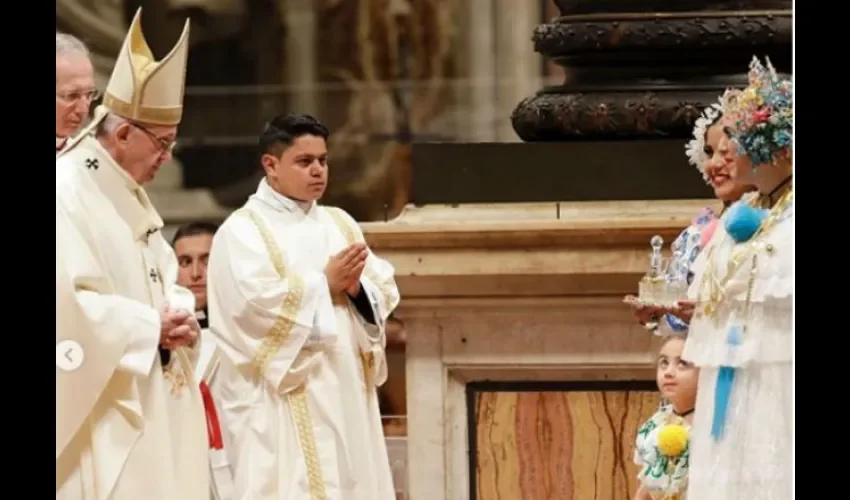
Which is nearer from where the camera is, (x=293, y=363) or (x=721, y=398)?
(x=721, y=398)

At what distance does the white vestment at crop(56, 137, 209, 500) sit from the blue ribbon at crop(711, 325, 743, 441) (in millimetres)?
1385

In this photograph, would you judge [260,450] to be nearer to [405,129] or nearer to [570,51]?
[570,51]

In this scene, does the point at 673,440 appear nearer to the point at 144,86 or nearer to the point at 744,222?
the point at 744,222

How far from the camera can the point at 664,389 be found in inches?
283

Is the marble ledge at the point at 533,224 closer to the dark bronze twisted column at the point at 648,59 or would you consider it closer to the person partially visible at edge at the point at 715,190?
the dark bronze twisted column at the point at 648,59

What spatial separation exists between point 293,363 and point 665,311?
1382 millimetres

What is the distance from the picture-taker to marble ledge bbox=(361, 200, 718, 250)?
8289 millimetres

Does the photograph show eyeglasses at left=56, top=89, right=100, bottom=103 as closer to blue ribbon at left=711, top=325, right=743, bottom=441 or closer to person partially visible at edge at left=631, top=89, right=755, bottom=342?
person partially visible at edge at left=631, top=89, right=755, bottom=342

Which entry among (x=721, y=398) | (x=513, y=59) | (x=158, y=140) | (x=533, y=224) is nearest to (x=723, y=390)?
(x=721, y=398)

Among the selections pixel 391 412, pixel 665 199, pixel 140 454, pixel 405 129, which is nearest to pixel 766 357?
pixel 140 454

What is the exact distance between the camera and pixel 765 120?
252 inches

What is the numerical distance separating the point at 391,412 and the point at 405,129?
1905 millimetres

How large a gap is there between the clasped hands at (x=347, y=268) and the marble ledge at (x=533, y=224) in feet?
1.79
